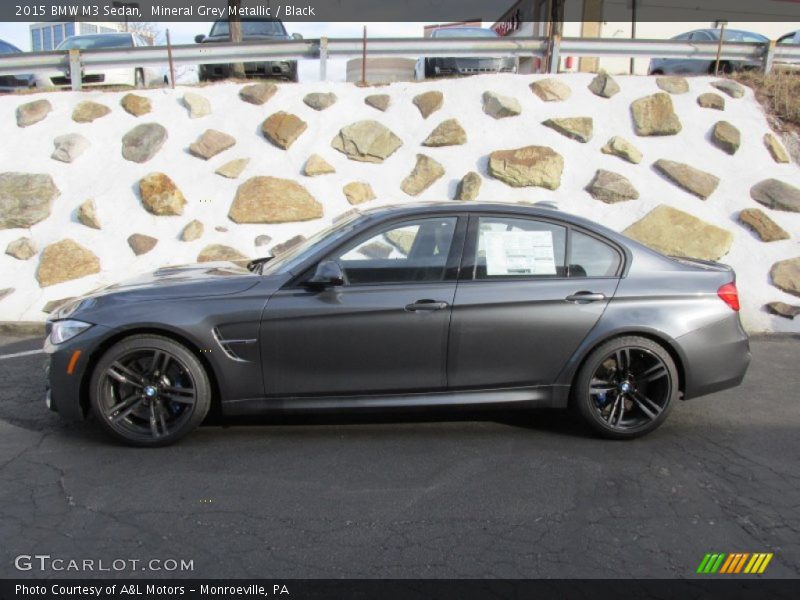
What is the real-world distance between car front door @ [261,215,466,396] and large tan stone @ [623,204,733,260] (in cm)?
460

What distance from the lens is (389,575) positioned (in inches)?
117

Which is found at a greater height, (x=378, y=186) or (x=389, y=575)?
(x=378, y=186)

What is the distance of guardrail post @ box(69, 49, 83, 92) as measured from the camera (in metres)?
10.0

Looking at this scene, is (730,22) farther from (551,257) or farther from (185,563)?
(185,563)

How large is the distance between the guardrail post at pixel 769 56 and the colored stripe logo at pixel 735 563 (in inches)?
360

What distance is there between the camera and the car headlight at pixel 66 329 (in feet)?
13.8

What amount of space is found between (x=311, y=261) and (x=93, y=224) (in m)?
5.22

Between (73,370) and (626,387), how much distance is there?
3325 millimetres

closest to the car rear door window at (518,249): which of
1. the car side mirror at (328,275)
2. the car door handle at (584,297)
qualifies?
the car door handle at (584,297)

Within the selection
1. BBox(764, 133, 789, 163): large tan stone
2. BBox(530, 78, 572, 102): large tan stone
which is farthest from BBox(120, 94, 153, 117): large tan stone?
BBox(764, 133, 789, 163): large tan stone

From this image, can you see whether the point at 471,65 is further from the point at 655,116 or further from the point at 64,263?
the point at 64,263
